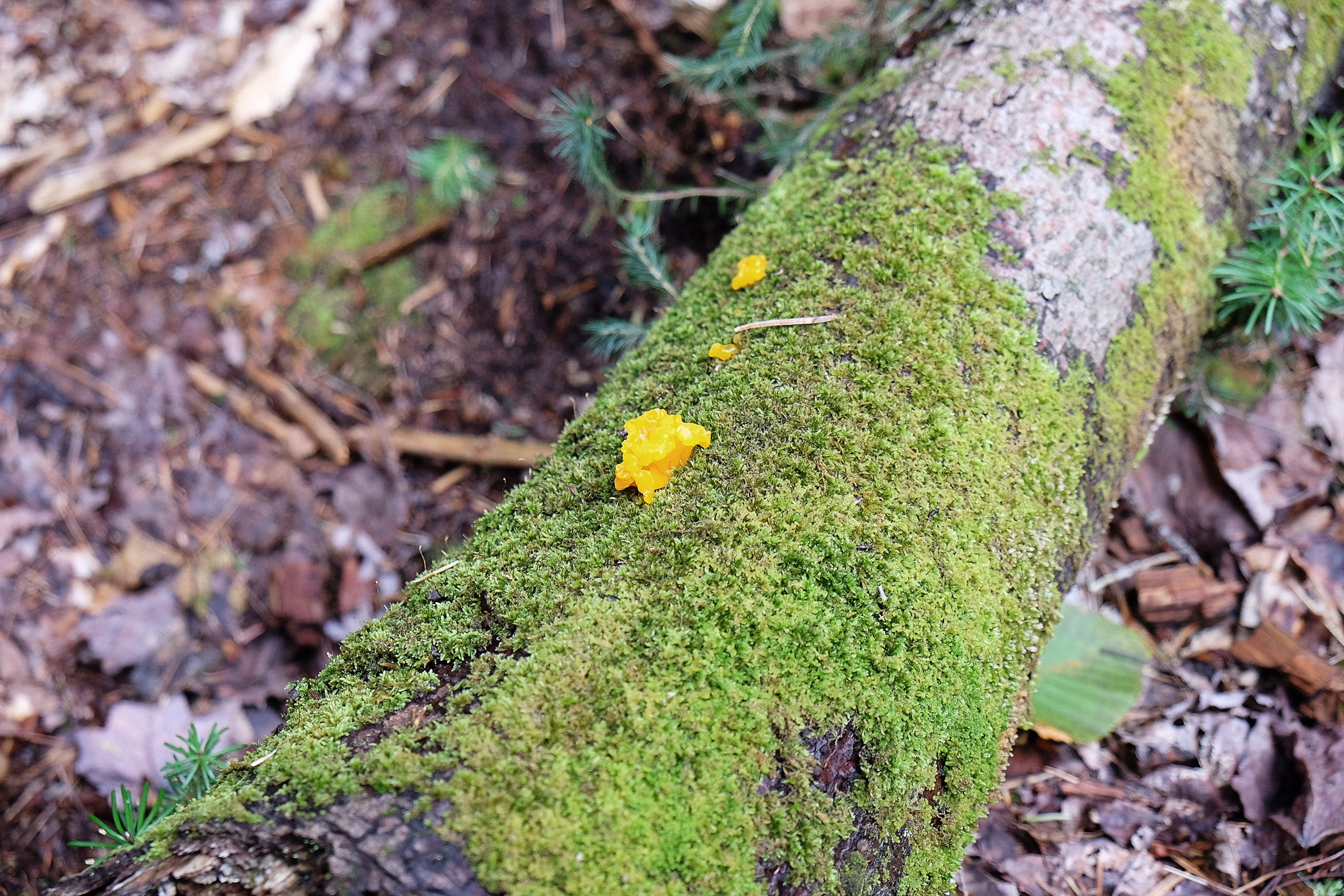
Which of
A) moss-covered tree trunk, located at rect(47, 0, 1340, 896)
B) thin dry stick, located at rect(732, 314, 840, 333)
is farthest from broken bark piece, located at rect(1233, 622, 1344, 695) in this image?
thin dry stick, located at rect(732, 314, 840, 333)

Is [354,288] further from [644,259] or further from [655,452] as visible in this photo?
[655,452]

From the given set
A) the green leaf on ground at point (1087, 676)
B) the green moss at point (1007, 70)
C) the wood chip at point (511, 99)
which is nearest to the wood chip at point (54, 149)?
the wood chip at point (511, 99)

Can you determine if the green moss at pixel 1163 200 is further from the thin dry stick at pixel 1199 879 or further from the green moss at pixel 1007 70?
the thin dry stick at pixel 1199 879

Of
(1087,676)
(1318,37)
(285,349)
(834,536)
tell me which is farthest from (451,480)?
(1318,37)

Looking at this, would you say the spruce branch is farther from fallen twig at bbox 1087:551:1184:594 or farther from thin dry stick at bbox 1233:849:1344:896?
thin dry stick at bbox 1233:849:1344:896

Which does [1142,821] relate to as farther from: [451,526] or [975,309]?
[451,526]

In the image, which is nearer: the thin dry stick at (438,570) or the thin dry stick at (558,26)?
the thin dry stick at (438,570)
